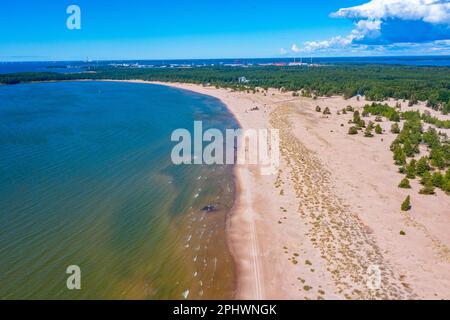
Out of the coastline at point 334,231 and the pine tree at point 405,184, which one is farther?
the pine tree at point 405,184

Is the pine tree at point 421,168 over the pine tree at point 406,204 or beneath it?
over

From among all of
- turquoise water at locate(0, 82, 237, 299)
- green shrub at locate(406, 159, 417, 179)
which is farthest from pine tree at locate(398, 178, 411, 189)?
turquoise water at locate(0, 82, 237, 299)

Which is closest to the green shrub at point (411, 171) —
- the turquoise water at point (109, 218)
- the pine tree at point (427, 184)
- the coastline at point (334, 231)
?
the coastline at point (334, 231)

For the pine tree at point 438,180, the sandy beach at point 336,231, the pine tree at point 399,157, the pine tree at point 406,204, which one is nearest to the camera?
the sandy beach at point 336,231

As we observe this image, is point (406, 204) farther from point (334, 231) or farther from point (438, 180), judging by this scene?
point (334, 231)

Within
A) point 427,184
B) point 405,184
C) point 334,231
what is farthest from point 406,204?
point 334,231

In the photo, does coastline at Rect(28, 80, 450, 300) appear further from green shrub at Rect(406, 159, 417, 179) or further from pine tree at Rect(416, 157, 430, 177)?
pine tree at Rect(416, 157, 430, 177)

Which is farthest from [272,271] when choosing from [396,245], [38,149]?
[38,149]

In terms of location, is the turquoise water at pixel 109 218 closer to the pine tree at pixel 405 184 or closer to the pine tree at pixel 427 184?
the pine tree at pixel 405 184
